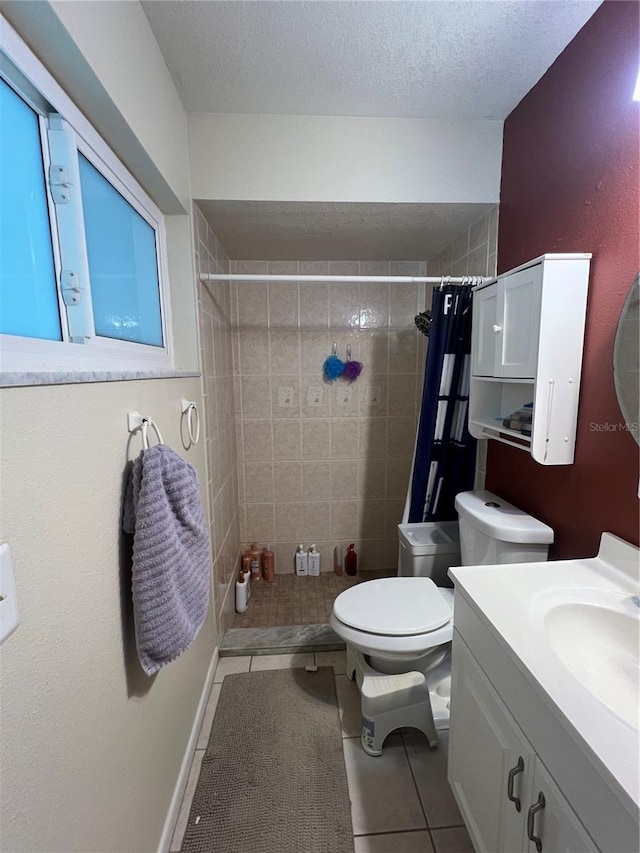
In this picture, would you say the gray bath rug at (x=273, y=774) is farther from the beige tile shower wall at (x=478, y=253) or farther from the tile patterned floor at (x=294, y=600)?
the beige tile shower wall at (x=478, y=253)

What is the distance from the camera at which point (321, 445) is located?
246 cm

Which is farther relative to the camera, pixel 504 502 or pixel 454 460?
pixel 454 460

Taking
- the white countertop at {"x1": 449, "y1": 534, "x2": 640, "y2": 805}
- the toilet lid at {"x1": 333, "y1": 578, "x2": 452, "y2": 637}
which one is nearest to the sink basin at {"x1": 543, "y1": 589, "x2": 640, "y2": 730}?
the white countertop at {"x1": 449, "y1": 534, "x2": 640, "y2": 805}

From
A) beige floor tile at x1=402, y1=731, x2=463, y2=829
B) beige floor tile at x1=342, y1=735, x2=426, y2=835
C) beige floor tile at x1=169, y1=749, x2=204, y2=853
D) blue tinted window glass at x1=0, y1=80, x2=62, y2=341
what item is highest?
blue tinted window glass at x1=0, y1=80, x2=62, y2=341

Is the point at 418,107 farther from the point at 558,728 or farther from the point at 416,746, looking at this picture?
the point at 416,746

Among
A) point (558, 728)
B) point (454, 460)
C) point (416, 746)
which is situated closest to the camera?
point (558, 728)

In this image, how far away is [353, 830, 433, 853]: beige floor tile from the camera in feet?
3.56

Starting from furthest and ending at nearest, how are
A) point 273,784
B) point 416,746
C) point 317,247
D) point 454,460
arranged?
point 317,247, point 454,460, point 416,746, point 273,784

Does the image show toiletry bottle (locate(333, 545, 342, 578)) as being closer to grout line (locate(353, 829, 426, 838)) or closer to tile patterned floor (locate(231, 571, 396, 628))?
tile patterned floor (locate(231, 571, 396, 628))

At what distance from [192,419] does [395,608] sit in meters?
1.07

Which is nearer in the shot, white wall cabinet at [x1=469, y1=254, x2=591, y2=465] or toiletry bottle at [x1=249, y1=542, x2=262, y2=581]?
white wall cabinet at [x1=469, y1=254, x2=591, y2=465]

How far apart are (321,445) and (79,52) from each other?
2.00m

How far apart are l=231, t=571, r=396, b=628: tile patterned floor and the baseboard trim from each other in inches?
16.4

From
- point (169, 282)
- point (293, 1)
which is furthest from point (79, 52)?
point (169, 282)
